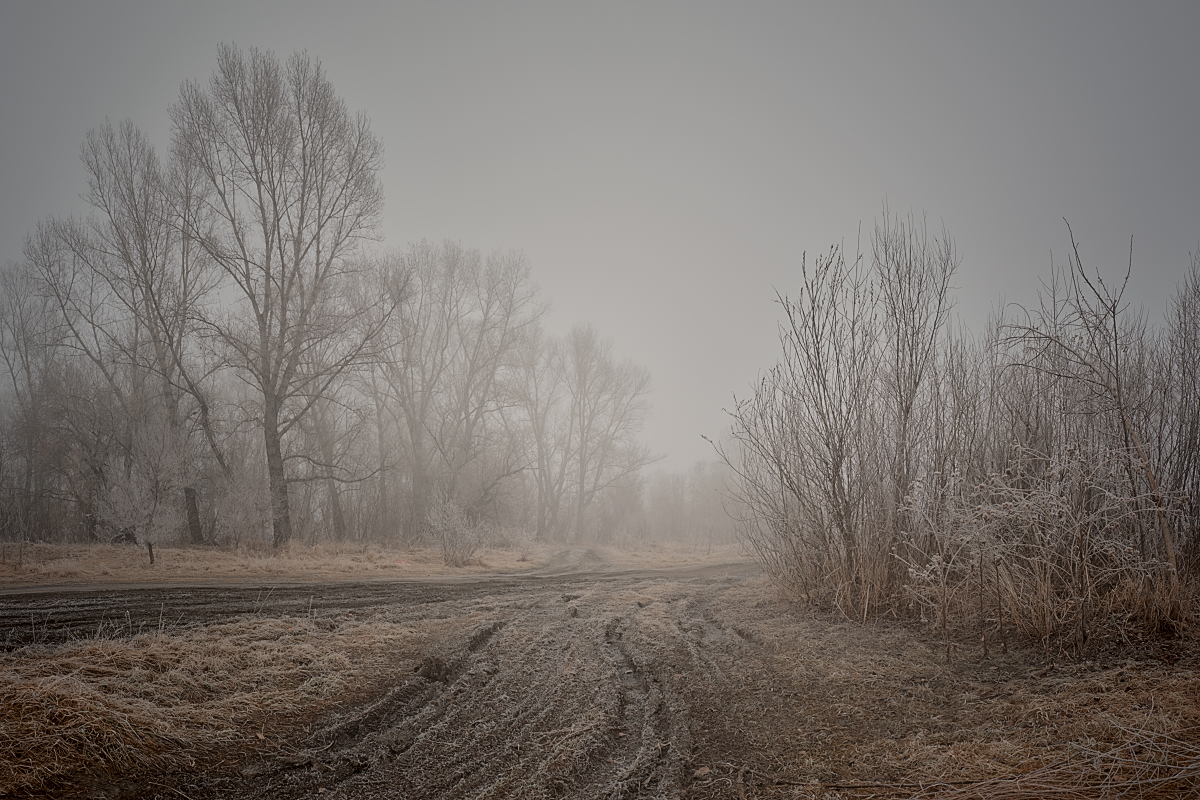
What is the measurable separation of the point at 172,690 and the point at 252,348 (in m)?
13.7

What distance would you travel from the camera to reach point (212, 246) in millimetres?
15094

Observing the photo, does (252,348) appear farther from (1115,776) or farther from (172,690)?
(1115,776)

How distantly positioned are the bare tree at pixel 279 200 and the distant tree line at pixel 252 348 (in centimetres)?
6

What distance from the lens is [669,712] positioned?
4.18 metres

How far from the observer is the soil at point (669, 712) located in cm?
295

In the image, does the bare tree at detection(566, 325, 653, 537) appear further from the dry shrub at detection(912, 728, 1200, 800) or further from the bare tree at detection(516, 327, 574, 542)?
the dry shrub at detection(912, 728, 1200, 800)

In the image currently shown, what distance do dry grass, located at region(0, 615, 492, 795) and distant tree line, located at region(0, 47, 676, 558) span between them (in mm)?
10389

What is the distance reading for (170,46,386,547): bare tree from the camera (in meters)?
15.5

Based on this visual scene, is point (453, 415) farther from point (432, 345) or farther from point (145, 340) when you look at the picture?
point (145, 340)

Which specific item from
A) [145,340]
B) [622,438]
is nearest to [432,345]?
[145,340]

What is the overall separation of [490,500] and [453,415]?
440 cm

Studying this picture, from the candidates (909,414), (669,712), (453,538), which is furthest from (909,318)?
(453,538)

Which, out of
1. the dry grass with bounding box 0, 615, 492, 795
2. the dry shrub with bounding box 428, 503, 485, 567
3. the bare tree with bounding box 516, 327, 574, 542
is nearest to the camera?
the dry grass with bounding box 0, 615, 492, 795

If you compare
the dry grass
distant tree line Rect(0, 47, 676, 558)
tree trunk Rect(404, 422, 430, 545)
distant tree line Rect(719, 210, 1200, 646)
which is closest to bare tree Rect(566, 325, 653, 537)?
distant tree line Rect(0, 47, 676, 558)
